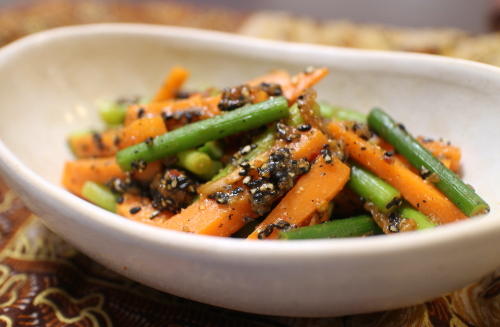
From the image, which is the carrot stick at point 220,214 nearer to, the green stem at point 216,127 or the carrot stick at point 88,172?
the green stem at point 216,127

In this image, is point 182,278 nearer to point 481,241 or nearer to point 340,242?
point 340,242

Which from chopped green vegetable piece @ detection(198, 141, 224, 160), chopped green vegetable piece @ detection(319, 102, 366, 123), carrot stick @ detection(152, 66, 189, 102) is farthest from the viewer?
carrot stick @ detection(152, 66, 189, 102)

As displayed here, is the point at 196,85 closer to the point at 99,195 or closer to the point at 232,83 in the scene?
the point at 232,83

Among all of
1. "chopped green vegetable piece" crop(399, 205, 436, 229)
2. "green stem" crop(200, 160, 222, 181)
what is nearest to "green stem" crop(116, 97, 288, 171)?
"green stem" crop(200, 160, 222, 181)

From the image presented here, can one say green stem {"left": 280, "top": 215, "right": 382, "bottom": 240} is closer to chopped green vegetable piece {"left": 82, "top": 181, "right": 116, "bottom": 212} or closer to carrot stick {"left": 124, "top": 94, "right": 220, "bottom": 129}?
carrot stick {"left": 124, "top": 94, "right": 220, "bottom": 129}

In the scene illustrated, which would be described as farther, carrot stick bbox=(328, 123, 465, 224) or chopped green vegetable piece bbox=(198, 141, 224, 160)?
chopped green vegetable piece bbox=(198, 141, 224, 160)

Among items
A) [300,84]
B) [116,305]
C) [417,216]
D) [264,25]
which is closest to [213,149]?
[300,84]
